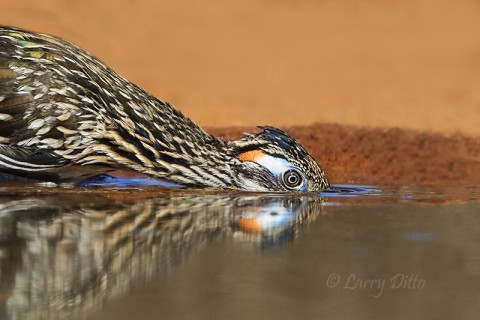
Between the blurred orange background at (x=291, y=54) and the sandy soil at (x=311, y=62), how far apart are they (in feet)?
0.09

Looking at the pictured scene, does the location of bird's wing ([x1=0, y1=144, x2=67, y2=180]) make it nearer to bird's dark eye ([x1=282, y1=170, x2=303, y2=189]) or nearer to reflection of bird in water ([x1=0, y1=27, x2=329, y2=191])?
reflection of bird in water ([x1=0, y1=27, x2=329, y2=191])

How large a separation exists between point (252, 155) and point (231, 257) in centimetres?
413

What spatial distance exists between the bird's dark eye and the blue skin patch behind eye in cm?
117

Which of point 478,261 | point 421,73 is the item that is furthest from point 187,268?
point 421,73

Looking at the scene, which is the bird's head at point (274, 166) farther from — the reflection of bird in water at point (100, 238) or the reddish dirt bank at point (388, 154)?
the reddish dirt bank at point (388, 154)

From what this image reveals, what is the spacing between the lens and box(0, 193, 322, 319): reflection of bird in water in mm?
6324

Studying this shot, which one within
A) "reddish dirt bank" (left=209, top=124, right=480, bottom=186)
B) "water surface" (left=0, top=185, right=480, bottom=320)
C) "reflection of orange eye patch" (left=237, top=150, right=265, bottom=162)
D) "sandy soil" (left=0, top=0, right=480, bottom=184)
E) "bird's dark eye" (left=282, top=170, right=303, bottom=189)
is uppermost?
"sandy soil" (left=0, top=0, right=480, bottom=184)

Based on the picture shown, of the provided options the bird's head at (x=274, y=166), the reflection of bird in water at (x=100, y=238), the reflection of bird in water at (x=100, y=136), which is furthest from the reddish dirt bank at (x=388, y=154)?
the reflection of bird in water at (x=100, y=238)

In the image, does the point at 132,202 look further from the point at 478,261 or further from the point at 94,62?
the point at 478,261

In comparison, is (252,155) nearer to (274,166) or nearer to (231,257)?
(274,166)

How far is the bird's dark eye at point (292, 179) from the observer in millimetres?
11531

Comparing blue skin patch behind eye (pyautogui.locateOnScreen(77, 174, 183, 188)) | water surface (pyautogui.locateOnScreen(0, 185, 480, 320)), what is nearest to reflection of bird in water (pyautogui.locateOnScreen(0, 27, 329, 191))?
blue skin patch behind eye (pyautogui.locateOnScreen(77, 174, 183, 188))

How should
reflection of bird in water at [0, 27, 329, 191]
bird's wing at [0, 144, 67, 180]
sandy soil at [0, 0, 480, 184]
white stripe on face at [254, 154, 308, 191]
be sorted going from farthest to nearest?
sandy soil at [0, 0, 480, 184], white stripe on face at [254, 154, 308, 191], reflection of bird in water at [0, 27, 329, 191], bird's wing at [0, 144, 67, 180]

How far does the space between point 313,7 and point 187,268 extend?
17646mm
